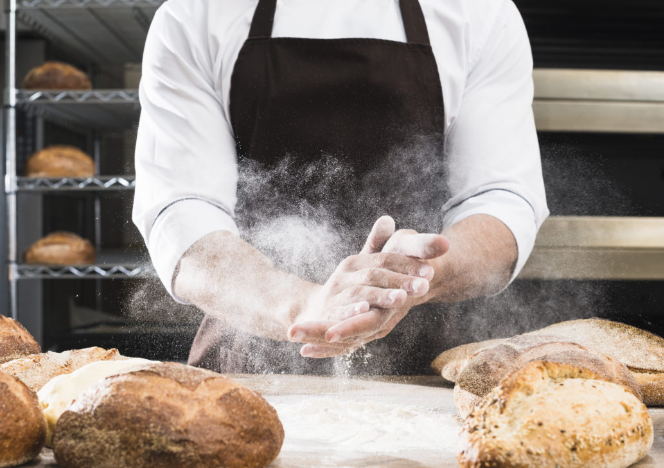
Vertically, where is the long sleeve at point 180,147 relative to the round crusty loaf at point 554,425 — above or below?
above

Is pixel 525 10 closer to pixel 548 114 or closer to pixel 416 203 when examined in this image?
pixel 548 114

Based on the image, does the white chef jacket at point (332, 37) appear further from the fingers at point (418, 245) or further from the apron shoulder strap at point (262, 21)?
the fingers at point (418, 245)

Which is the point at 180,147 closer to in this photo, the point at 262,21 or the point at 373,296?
the point at 262,21

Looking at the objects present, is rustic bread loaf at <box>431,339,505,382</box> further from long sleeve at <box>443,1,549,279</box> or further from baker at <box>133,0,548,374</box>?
long sleeve at <box>443,1,549,279</box>

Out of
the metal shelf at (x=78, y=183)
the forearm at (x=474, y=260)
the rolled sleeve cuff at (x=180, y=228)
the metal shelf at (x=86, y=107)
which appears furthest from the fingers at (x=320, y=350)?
the metal shelf at (x=86, y=107)

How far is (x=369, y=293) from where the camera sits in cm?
102

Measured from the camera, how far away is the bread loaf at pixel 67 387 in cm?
77

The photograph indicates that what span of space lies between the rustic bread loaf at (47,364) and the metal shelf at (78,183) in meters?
0.99

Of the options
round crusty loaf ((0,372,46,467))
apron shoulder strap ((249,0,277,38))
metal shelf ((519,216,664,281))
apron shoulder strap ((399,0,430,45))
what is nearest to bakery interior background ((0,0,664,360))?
metal shelf ((519,216,664,281))

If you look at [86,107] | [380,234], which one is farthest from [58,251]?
[380,234]

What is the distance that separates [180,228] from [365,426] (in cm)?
60

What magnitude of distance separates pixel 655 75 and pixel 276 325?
1.39 m

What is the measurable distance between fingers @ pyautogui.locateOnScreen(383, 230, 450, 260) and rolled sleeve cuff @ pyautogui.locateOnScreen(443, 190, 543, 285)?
0.32 m

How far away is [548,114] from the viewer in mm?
1849
